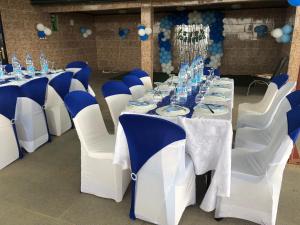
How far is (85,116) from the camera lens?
2.28m

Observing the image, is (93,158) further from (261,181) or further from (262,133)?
(262,133)

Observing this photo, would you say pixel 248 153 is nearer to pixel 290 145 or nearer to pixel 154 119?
pixel 290 145

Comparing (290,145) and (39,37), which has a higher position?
(39,37)

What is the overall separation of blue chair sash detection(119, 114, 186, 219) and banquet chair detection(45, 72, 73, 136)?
222 centimetres

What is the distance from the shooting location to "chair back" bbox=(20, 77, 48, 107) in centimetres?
307

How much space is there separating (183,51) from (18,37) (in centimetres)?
557

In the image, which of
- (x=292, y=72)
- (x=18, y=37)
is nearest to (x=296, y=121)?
(x=292, y=72)

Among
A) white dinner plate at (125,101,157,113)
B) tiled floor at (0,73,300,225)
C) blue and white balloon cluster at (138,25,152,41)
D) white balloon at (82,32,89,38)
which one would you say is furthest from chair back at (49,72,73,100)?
white balloon at (82,32,89,38)

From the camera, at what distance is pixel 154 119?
154 cm

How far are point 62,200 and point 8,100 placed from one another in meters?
1.27

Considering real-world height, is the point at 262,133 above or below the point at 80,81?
below

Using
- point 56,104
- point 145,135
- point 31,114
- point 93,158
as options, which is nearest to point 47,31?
point 56,104

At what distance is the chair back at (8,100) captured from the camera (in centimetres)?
267

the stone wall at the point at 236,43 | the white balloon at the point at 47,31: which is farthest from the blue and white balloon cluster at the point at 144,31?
the stone wall at the point at 236,43
